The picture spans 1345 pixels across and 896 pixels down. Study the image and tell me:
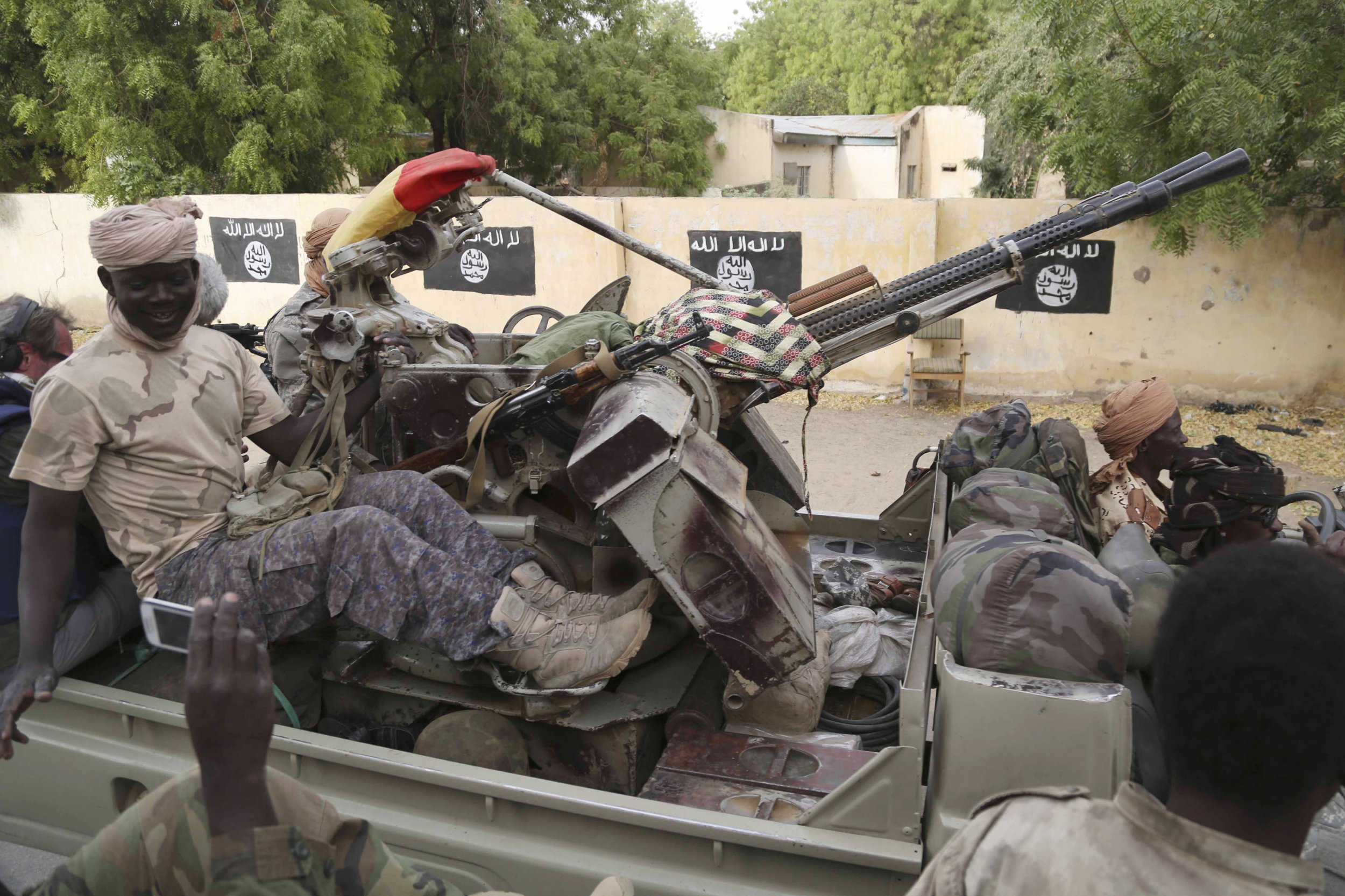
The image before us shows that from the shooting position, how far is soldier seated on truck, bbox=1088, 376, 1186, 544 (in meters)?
3.41

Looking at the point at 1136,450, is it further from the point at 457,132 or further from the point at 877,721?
the point at 457,132

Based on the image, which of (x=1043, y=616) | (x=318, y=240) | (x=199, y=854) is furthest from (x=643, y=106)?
(x=199, y=854)

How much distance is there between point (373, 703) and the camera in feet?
10.1

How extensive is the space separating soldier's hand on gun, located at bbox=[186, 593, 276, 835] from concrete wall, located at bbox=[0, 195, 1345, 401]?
30.0 ft

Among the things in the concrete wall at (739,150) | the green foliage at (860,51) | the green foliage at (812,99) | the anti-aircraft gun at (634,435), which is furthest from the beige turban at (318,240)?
the green foliage at (812,99)

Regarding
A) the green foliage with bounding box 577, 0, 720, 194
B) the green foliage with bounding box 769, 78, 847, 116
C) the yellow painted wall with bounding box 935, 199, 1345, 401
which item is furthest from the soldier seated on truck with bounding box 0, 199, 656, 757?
the green foliage with bounding box 769, 78, 847, 116

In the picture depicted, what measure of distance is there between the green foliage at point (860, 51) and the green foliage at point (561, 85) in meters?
8.36

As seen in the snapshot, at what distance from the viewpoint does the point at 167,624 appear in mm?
1391

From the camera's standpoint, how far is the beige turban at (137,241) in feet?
8.75

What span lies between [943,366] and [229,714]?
9.04 meters

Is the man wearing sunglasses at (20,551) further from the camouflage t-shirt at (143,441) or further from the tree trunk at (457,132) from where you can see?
the tree trunk at (457,132)

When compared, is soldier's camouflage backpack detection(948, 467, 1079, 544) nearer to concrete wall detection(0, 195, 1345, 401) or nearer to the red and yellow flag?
the red and yellow flag

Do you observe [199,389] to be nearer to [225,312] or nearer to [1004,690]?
[1004,690]

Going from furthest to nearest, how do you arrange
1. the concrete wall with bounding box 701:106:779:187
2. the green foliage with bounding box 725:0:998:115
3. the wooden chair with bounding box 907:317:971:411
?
1. the green foliage with bounding box 725:0:998:115
2. the concrete wall with bounding box 701:106:779:187
3. the wooden chair with bounding box 907:317:971:411
